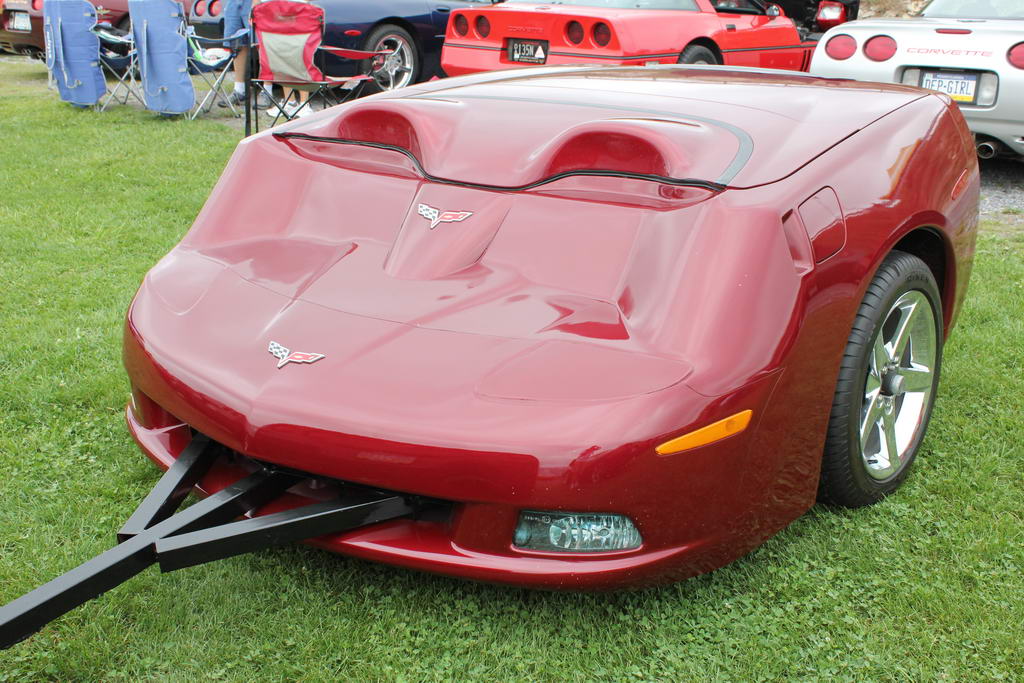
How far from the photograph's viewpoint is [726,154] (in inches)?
94.7

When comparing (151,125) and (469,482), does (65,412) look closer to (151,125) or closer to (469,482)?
(469,482)

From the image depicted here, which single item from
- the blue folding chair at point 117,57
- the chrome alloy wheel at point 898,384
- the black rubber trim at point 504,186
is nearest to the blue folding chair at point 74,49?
the blue folding chair at point 117,57

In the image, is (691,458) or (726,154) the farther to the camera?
(726,154)

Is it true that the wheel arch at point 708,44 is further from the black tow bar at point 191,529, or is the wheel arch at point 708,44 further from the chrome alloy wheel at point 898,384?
the black tow bar at point 191,529

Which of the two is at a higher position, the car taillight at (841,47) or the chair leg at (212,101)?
the car taillight at (841,47)

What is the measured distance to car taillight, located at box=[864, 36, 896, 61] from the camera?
5.97 m

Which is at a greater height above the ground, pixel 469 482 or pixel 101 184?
pixel 469 482

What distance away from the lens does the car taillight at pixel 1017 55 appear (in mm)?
5676

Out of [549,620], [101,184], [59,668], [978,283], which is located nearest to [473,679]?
[549,620]

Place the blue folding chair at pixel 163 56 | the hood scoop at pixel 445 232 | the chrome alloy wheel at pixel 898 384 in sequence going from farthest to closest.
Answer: the blue folding chair at pixel 163 56 < the chrome alloy wheel at pixel 898 384 < the hood scoop at pixel 445 232

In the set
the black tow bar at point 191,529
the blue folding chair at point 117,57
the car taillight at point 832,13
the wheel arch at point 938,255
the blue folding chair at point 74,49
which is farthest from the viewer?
the blue folding chair at point 117,57

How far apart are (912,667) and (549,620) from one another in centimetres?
79

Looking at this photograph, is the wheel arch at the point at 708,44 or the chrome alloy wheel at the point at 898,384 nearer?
the chrome alloy wheel at the point at 898,384

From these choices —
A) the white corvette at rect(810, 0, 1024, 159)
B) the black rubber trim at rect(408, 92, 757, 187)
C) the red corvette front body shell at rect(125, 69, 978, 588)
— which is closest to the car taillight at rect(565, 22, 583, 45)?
the white corvette at rect(810, 0, 1024, 159)
